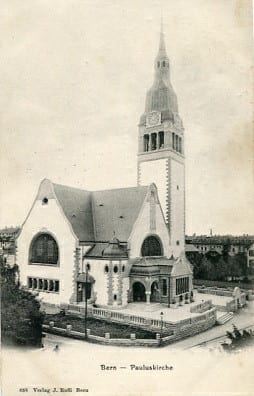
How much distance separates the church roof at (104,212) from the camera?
12656 millimetres

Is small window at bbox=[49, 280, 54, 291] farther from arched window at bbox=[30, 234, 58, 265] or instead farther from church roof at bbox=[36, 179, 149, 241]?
church roof at bbox=[36, 179, 149, 241]

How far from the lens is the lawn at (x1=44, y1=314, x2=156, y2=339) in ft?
30.2

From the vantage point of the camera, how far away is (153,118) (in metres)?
11.9

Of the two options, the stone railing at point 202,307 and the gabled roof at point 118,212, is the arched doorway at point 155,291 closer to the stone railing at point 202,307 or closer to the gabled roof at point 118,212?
the stone railing at point 202,307

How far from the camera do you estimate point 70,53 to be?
8727 millimetres

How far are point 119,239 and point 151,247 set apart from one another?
1.49 metres

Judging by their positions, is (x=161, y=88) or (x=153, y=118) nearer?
(x=161, y=88)

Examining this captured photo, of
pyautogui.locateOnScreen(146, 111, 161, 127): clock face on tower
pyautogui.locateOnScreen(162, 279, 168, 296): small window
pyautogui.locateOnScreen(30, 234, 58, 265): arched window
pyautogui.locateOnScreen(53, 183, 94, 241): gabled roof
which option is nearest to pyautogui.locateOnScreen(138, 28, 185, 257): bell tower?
pyautogui.locateOnScreen(146, 111, 161, 127): clock face on tower

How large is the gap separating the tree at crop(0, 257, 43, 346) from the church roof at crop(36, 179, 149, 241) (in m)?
3.94

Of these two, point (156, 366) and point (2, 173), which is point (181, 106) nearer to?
point (2, 173)

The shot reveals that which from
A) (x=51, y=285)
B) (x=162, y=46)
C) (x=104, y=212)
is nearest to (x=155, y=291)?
(x=104, y=212)

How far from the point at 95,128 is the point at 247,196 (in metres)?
3.77

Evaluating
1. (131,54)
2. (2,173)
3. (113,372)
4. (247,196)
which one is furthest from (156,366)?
(131,54)

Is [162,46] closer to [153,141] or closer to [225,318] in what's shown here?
[153,141]
